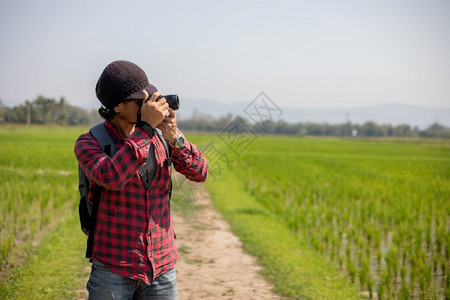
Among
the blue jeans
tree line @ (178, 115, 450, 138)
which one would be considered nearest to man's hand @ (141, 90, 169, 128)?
the blue jeans

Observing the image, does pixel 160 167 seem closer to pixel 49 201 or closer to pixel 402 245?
pixel 402 245

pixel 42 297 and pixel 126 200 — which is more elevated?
pixel 126 200

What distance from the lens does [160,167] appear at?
1.66 metres

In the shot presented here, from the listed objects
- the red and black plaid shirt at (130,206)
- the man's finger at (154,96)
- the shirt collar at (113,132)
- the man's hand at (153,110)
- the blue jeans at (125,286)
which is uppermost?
the man's finger at (154,96)

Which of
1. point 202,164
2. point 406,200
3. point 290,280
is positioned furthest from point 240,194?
point 202,164

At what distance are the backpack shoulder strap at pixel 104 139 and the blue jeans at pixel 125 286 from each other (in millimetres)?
422

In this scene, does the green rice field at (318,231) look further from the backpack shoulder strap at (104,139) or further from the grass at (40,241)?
the backpack shoulder strap at (104,139)

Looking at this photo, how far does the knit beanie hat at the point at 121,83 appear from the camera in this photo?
1548mm

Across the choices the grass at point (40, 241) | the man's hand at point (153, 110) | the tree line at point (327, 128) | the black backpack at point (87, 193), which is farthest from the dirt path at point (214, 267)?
the tree line at point (327, 128)

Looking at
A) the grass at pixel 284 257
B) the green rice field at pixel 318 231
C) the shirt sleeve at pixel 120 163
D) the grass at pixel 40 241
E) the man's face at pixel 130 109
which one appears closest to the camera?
the shirt sleeve at pixel 120 163

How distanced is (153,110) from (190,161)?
28 centimetres

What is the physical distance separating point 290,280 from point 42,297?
2.23m

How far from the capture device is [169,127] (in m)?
1.64

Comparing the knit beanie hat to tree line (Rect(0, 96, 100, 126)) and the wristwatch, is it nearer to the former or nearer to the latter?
the wristwatch
